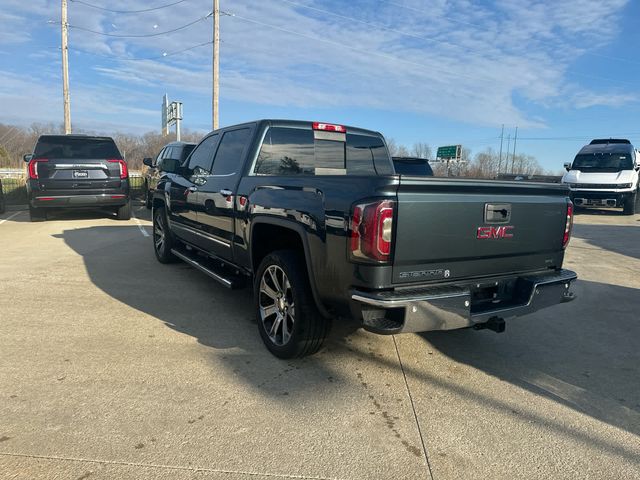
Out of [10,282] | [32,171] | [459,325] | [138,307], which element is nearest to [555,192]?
[459,325]

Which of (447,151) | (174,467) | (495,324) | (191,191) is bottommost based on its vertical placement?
(174,467)

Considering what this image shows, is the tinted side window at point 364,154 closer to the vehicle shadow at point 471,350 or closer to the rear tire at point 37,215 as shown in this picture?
the vehicle shadow at point 471,350

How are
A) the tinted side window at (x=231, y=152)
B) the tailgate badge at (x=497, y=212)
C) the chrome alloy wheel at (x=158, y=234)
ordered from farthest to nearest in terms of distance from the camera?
the chrome alloy wheel at (x=158, y=234), the tinted side window at (x=231, y=152), the tailgate badge at (x=497, y=212)

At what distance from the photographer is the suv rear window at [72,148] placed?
1051 centimetres

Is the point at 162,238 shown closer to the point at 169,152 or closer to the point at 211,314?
the point at 211,314

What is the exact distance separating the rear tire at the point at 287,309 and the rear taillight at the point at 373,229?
0.76 metres

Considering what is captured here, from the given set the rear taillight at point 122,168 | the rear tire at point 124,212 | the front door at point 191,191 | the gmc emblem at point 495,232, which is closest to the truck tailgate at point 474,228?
the gmc emblem at point 495,232

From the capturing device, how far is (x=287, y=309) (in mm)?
3736

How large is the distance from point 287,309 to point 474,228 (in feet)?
4.99

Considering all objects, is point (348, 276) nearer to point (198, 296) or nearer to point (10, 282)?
point (198, 296)

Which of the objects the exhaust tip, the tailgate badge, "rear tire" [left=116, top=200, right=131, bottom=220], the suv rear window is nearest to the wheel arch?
the exhaust tip

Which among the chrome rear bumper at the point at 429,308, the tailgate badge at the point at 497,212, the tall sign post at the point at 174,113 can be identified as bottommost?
the chrome rear bumper at the point at 429,308

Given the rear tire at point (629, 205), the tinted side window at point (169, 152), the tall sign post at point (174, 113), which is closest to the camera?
the tinted side window at point (169, 152)

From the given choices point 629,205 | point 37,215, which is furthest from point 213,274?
point 629,205
